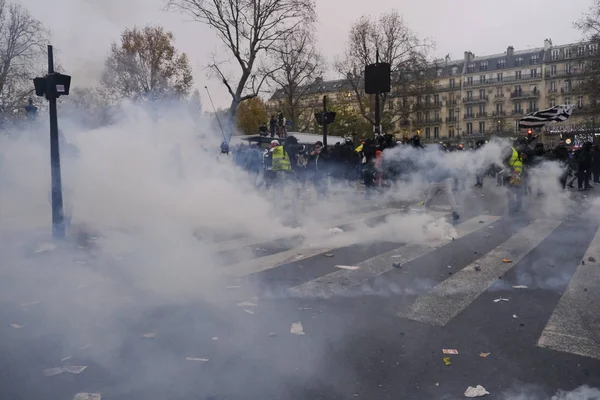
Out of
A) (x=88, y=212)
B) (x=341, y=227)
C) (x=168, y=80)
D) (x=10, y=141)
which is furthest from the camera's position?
(x=168, y=80)

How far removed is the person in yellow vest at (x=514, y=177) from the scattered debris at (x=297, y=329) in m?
8.22

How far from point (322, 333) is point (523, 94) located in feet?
277

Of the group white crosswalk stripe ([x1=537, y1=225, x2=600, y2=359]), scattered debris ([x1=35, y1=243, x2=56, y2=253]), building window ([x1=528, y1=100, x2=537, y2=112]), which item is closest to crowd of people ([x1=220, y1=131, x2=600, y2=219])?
white crosswalk stripe ([x1=537, y1=225, x2=600, y2=359])

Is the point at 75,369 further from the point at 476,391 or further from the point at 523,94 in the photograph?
the point at 523,94

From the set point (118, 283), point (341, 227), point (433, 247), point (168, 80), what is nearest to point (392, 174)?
point (341, 227)

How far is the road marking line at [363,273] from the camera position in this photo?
5234 mm

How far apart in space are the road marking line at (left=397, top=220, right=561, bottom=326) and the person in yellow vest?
9.62 feet

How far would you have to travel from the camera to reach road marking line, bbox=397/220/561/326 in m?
4.52

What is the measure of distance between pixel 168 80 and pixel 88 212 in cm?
2584

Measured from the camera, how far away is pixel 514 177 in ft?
35.7

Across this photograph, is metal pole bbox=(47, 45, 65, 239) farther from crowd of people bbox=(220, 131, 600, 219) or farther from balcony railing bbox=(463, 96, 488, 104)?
balcony railing bbox=(463, 96, 488, 104)

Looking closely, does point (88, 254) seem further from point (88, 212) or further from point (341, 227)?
point (341, 227)

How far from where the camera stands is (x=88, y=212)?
10156mm

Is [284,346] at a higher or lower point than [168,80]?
lower
